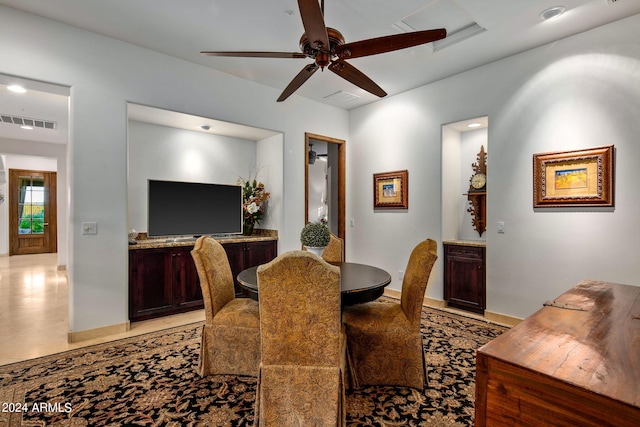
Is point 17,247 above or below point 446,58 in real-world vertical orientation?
below

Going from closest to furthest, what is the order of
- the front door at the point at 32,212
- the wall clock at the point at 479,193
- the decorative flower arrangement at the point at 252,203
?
the wall clock at the point at 479,193
the decorative flower arrangement at the point at 252,203
the front door at the point at 32,212

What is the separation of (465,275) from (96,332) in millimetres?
4215

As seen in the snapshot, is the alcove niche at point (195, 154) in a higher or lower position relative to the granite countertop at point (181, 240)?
higher

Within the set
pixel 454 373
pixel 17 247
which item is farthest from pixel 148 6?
pixel 17 247

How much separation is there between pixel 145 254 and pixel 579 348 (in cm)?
385

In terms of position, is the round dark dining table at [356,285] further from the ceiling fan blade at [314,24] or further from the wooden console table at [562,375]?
the ceiling fan blade at [314,24]

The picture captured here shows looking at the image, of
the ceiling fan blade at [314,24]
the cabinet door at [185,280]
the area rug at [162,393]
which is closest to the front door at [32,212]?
the cabinet door at [185,280]

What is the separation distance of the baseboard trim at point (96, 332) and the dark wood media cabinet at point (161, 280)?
219 mm

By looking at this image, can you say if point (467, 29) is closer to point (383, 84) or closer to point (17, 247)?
point (383, 84)

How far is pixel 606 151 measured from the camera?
9.63 feet

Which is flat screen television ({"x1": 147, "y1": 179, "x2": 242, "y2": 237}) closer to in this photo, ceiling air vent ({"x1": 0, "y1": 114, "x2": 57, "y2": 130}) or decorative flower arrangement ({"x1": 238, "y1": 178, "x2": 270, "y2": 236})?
decorative flower arrangement ({"x1": 238, "y1": 178, "x2": 270, "y2": 236})

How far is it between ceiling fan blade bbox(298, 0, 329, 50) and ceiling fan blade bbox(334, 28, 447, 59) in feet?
0.52

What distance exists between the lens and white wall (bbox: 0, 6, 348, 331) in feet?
9.49

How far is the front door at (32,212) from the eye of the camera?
8383 mm
